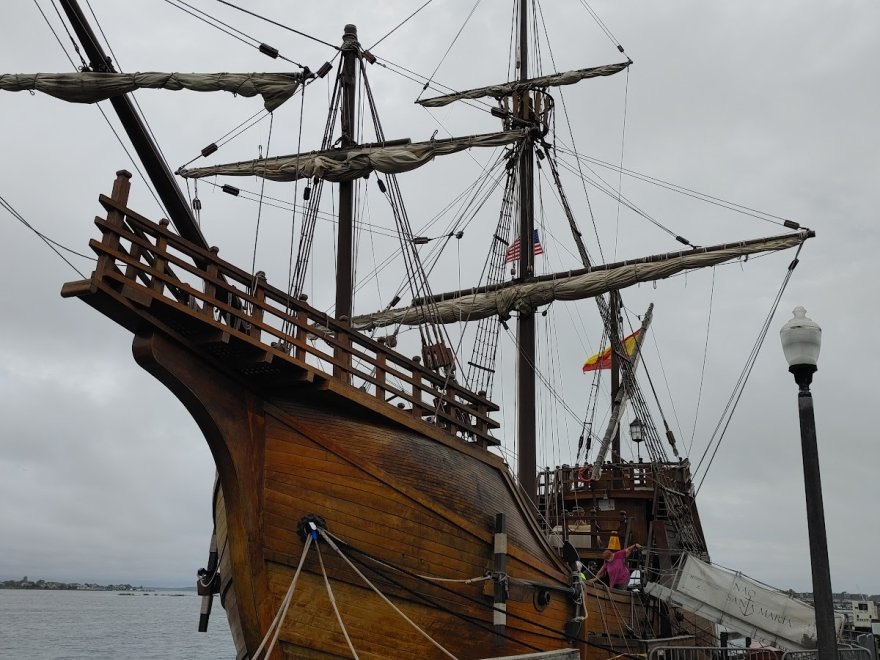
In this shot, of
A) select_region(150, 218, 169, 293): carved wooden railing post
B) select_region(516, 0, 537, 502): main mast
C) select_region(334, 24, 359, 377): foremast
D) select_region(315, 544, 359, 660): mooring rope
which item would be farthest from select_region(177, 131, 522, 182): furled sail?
select_region(315, 544, 359, 660): mooring rope

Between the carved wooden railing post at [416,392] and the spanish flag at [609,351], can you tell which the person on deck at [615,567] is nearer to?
the carved wooden railing post at [416,392]

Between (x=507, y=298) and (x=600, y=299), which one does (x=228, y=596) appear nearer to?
(x=507, y=298)

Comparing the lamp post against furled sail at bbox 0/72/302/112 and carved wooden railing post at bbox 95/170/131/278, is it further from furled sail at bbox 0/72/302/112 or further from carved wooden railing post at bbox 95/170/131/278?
furled sail at bbox 0/72/302/112

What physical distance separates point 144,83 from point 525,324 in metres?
11.0

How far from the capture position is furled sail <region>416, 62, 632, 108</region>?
20.6 metres

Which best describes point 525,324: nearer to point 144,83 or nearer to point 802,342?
point 144,83

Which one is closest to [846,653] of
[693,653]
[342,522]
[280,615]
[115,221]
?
[342,522]

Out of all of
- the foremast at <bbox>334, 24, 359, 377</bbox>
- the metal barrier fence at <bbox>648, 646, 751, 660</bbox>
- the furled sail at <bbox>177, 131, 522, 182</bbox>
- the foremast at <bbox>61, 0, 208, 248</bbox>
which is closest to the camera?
the foremast at <bbox>61, 0, 208, 248</bbox>

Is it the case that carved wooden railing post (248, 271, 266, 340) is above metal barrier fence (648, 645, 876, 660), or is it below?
above

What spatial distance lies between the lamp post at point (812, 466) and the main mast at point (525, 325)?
33.8 ft

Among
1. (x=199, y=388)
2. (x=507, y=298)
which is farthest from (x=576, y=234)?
(x=199, y=388)

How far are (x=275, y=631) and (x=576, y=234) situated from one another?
15.5 meters

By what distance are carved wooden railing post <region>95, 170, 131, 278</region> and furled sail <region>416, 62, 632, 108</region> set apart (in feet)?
49.0

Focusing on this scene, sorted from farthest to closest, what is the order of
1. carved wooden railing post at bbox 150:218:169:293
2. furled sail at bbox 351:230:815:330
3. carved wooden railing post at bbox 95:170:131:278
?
1. furled sail at bbox 351:230:815:330
2. carved wooden railing post at bbox 150:218:169:293
3. carved wooden railing post at bbox 95:170:131:278
